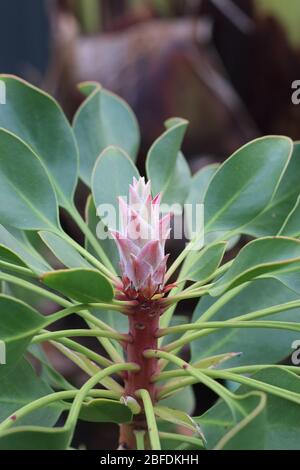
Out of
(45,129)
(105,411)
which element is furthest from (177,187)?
(105,411)

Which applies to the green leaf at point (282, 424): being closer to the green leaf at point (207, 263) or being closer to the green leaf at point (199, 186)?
the green leaf at point (207, 263)

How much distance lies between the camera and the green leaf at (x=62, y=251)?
20.4 inches

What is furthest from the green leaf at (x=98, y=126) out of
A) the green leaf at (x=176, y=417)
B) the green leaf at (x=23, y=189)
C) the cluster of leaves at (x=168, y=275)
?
the green leaf at (x=176, y=417)

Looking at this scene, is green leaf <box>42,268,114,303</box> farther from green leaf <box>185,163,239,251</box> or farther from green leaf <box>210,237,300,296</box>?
green leaf <box>185,163,239,251</box>

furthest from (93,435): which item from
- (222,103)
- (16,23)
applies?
(16,23)

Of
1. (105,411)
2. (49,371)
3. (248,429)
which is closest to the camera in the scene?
(248,429)

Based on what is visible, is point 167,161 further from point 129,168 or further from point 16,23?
point 16,23

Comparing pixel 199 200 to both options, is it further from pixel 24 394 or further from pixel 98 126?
pixel 24 394

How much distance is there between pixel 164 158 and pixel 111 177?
53 millimetres

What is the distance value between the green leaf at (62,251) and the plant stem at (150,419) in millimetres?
100

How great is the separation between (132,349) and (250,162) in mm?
164

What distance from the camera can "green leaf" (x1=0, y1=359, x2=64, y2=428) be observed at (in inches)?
19.4

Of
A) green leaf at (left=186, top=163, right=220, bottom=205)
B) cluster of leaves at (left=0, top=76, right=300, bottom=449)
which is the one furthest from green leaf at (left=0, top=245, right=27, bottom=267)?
green leaf at (left=186, top=163, right=220, bottom=205)

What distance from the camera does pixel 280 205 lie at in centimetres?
60
